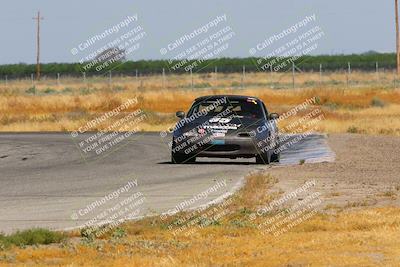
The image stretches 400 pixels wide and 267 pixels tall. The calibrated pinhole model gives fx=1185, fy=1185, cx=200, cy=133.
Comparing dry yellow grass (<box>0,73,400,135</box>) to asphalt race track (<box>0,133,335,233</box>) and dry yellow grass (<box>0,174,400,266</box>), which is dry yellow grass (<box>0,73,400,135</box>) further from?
dry yellow grass (<box>0,174,400,266</box>)

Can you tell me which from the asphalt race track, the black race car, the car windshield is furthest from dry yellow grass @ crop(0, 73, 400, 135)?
the black race car

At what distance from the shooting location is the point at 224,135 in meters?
25.3

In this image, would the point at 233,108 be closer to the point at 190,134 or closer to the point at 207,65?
the point at 190,134

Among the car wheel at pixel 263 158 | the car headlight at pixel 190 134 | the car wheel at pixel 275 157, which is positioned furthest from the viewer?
the car wheel at pixel 275 157

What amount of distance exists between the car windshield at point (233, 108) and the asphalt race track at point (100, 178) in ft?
3.74

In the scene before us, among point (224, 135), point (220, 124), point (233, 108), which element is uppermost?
point (233, 108)

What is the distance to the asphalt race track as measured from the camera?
1644 centimetres

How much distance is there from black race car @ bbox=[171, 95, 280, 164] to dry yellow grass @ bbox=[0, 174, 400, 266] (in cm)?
1038

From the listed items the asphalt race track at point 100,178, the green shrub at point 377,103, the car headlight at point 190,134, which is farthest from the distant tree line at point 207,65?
the car headlight at point 190,134

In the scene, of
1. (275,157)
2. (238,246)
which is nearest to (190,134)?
(275,157)

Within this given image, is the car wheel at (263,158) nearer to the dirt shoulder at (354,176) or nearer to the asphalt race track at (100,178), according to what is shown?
the asphalt race track at (100,178)

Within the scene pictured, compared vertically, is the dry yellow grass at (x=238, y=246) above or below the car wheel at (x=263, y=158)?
above

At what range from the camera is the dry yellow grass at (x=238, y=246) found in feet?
36.7

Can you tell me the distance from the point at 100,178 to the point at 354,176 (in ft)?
16.0
